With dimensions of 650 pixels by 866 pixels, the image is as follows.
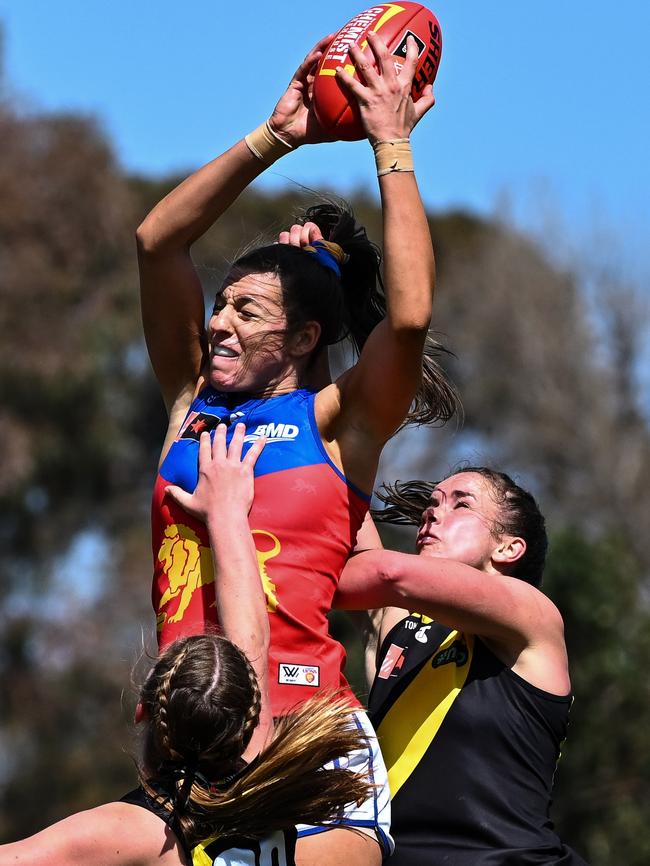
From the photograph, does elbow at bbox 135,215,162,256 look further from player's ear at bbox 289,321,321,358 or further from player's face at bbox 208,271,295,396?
player's ear at bbox 289,321,321,358

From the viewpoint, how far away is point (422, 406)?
15.7ft

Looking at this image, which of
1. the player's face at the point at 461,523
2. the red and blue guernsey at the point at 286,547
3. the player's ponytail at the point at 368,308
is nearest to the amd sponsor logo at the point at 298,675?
the red and blue guernsey at the point at 286,547

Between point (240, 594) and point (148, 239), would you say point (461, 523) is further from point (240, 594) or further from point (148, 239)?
point (148, 239)

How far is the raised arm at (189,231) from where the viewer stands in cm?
439

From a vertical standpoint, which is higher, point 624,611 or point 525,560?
point 525,560

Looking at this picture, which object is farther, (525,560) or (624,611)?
(624,611)

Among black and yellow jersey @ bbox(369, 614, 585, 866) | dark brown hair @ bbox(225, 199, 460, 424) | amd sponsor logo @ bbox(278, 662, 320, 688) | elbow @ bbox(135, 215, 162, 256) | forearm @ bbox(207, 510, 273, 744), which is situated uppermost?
elbow @ bbox(135, 215, 162, 256)

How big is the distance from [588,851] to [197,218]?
36.0 feet

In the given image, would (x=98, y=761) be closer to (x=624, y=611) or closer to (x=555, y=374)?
(x=624, y=611)

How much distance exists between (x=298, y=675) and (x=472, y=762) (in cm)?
82

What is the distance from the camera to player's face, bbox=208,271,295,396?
14.3ft

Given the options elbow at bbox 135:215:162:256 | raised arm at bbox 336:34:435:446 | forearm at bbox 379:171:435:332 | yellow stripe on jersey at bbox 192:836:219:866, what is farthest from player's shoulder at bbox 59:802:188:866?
elbow at bbox 135:215:162:256

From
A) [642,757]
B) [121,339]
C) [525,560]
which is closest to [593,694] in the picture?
[642,757]

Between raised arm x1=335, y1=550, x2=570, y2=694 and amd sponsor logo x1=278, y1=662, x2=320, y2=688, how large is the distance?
31 centimetres
